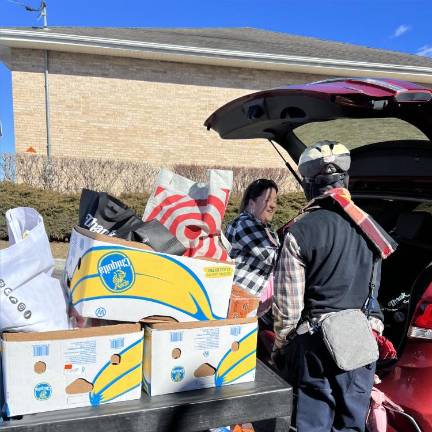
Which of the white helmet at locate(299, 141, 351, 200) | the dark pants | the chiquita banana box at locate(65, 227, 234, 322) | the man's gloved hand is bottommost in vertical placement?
the dark pants

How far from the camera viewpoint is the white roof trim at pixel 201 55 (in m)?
12.8

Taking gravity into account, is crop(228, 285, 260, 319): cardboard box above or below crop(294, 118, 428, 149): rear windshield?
below

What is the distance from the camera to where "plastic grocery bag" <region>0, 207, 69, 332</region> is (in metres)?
1.57

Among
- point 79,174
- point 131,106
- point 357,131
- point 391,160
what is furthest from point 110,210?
point 131,106

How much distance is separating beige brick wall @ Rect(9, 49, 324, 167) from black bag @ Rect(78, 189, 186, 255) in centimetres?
1271

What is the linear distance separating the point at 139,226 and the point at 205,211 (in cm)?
31

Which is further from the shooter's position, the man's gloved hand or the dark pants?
the man's gloved hand

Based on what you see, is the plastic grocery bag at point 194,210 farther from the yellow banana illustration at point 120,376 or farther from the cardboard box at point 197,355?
the yellow banana illustration at point 120,376

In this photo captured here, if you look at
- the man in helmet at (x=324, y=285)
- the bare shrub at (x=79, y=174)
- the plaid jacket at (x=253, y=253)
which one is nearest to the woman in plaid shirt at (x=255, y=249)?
the plaid jacket at (x=253, y=253)

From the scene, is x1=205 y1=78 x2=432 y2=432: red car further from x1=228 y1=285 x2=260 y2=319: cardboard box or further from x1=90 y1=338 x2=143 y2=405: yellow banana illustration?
x1=90 y1=338 x2=143 y2=405: yellow banana illustration

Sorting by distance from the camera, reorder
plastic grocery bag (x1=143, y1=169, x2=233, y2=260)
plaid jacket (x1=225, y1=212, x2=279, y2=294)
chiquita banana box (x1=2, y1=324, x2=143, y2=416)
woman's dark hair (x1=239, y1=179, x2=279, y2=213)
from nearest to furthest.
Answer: chiquita banana box (x1=2, y1=324, x2=143, y2=416) → plastic grocery bag (x1=143, y1=169, x2=233, y2=260) → plaid jacket (x1=225, y1=212, x2=279, y2=294) → woman's dark hair (x1=239, y1=179, x2=279, y2=213)

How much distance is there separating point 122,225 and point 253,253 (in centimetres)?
112

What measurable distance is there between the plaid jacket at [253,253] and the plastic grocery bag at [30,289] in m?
1.30

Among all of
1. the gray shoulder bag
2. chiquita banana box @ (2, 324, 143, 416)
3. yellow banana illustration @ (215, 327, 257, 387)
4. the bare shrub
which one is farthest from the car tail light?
the bare shrub
